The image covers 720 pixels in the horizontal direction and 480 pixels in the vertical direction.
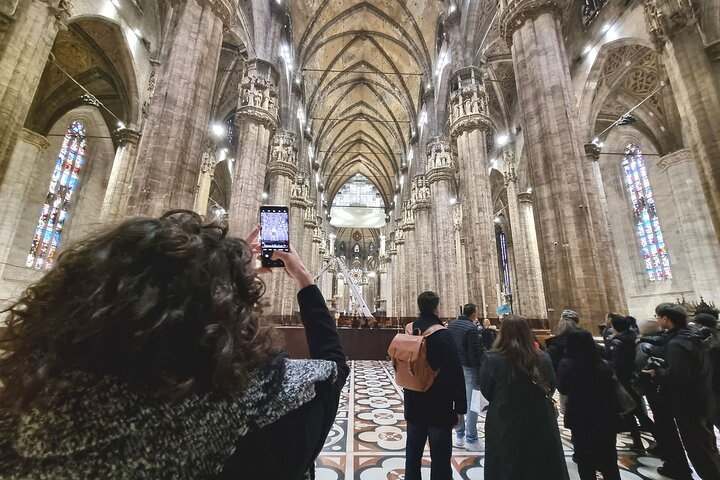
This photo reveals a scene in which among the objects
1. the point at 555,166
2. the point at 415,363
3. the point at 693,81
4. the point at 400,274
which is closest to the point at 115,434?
the point at 415,363

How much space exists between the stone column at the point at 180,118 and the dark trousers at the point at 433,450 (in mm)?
5150

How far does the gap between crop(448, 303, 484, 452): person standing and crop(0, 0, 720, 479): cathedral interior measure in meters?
0.50

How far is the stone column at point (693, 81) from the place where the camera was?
20.7ft

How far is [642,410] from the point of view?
3.71 m

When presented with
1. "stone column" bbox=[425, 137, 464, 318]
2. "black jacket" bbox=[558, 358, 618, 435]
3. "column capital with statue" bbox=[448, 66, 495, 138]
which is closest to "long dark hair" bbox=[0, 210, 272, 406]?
"black jacket" bbox=[558, 358, 618, 435]

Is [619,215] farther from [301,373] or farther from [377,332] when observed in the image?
[301,373]

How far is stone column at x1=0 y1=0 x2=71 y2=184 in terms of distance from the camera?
4574 mm

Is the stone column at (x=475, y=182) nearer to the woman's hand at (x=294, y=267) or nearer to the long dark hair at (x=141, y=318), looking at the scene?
the woman's hand at (x=294, y=267)

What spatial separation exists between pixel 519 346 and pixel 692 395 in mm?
1938

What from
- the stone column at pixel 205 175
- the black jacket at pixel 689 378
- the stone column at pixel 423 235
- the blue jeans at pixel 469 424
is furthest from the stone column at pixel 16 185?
the stone column at pixel 423 235

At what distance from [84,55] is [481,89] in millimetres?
15667

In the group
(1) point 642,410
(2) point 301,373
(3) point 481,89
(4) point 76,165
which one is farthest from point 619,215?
(4) point 76,165

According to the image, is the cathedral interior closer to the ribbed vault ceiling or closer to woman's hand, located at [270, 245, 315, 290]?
the ribbed vault ceiling

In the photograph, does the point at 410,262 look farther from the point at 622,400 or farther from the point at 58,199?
the point at 622,400
